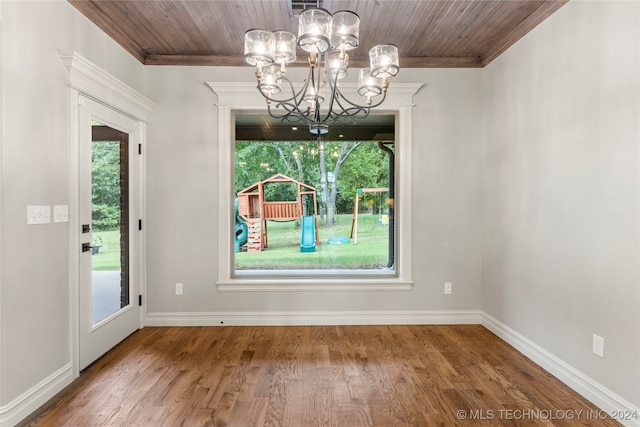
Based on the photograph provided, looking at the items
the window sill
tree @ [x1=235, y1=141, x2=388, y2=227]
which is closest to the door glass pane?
the window sill

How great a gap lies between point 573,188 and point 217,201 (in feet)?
9.96

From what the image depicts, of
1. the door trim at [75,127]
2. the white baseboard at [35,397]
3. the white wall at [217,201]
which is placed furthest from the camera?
the white wall at [217,201]

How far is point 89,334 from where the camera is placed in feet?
8.09

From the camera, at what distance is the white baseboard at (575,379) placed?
6.02 feet

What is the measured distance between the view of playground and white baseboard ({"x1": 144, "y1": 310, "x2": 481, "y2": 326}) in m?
0.51

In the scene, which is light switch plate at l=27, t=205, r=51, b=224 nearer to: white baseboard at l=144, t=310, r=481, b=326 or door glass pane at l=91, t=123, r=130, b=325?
door glass pane at l=91, t=123, r=130, b=325

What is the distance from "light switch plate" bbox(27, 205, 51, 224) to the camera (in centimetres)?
194

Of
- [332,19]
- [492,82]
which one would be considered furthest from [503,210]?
[332,19]

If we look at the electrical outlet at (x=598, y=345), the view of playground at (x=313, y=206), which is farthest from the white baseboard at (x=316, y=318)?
the electrical outlet at (x=598, y=345)

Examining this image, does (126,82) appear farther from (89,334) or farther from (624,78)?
(624,78)

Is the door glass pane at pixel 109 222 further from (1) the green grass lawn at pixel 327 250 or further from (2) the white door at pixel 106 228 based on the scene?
(1) the green grass lawn at pixel 327 250

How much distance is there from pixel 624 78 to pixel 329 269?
2778mm

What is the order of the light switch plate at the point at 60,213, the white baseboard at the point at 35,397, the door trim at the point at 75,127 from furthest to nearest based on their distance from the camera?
1. the door trim at the point at 75,127
2. the light switch plate at the point at 60,213
3. the white baseboard at the point at 35,397

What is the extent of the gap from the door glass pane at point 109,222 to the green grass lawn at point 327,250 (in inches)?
46.4
